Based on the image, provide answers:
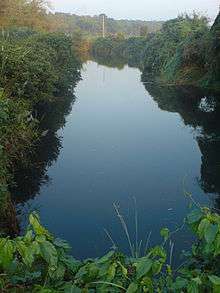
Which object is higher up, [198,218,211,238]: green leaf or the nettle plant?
[198,218,211,238]: green leaf

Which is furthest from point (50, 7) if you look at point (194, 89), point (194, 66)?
point (194, 89)

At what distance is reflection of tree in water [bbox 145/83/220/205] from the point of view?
1366cm

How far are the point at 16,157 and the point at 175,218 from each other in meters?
5.52

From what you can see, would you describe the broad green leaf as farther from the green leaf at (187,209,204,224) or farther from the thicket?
the thicket

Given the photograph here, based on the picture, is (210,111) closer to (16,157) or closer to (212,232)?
(16,157)

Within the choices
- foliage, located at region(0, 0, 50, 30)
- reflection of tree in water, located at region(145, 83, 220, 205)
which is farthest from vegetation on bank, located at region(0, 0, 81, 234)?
foliage, located at region(0, 0, 50, 30)

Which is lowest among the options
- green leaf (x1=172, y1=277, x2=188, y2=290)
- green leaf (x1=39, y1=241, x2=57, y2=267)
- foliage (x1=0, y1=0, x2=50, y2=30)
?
green leaf (x1=172, y1=277, x2=188, y2=290)

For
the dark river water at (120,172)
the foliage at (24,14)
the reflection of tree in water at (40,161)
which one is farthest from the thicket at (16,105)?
the foliage at (24,14)

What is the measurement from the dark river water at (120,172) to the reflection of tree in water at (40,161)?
0.04 m

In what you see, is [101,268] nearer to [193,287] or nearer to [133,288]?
[133,288]

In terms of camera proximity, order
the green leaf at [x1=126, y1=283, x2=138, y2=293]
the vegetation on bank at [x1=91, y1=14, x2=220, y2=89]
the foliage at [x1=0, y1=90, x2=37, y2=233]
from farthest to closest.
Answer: the vegetation on bank at [x1=91, y1=14, x2=220, y2=89] < the foliage at [x1=0, y1=90, x2=37, y2=233] < the green leaf at [x1=126, y1=283, x2=138, y2=293]

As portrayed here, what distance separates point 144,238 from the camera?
9.59 meters

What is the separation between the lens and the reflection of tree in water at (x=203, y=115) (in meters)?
13.7

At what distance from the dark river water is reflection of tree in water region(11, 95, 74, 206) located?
38 millimetres
